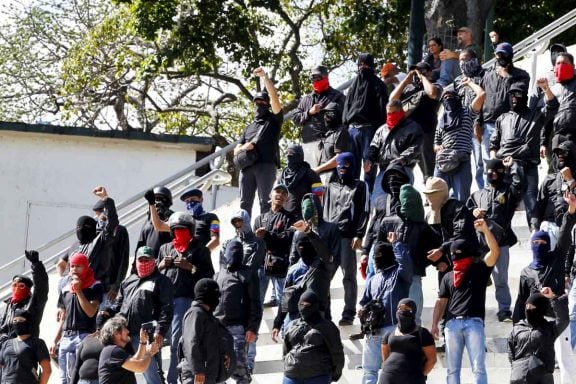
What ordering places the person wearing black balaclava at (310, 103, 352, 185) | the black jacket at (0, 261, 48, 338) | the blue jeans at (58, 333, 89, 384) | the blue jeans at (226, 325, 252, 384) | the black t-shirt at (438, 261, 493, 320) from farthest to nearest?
1. the person wearing black balaclava at (310, 103, 352, 185)
2. the black jacket at (0, 261, 48, 338)
3. the blue jeans at (58, 333, 89, 384)
4. the blue jeans at (226, 325, 252, 384)
5. the black t-shirt at (438, 261, 493, 320)

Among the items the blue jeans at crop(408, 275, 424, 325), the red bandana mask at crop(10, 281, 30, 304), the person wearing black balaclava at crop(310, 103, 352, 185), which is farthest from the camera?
the person wearing black balaclava at crop(310, 103, 352, 185)

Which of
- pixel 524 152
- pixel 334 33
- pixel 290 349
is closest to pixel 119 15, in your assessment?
pixel 334 33

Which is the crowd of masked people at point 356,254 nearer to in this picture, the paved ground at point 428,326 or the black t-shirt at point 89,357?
the black t-shirt at point 89,357

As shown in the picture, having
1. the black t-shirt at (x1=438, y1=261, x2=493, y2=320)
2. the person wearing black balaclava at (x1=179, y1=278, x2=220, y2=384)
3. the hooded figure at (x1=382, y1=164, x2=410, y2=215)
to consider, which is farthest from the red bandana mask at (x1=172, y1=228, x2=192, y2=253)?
the black t-shirt at (x1=438, y1=261, x2=493, y2=320)

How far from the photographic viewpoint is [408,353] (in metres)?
14.1

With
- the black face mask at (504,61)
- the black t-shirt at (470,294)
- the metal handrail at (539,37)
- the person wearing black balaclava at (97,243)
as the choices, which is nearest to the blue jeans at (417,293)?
the black t-shirt at (470,294)

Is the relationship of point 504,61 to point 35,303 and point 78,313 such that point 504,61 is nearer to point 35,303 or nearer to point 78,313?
point 78,313

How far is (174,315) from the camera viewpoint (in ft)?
54.1

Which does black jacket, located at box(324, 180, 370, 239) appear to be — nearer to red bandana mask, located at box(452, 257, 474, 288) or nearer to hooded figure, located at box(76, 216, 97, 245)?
red bandana mask, located at box(452, 257, 474, 288)

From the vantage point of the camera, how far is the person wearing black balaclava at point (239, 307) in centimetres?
1591

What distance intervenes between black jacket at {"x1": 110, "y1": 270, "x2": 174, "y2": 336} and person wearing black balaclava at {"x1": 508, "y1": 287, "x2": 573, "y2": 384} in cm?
360

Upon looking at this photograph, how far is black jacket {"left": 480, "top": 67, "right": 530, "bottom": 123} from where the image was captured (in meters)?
18.6

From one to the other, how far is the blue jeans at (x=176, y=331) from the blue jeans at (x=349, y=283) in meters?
1.69

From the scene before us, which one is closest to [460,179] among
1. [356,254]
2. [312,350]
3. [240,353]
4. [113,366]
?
[356,254]
